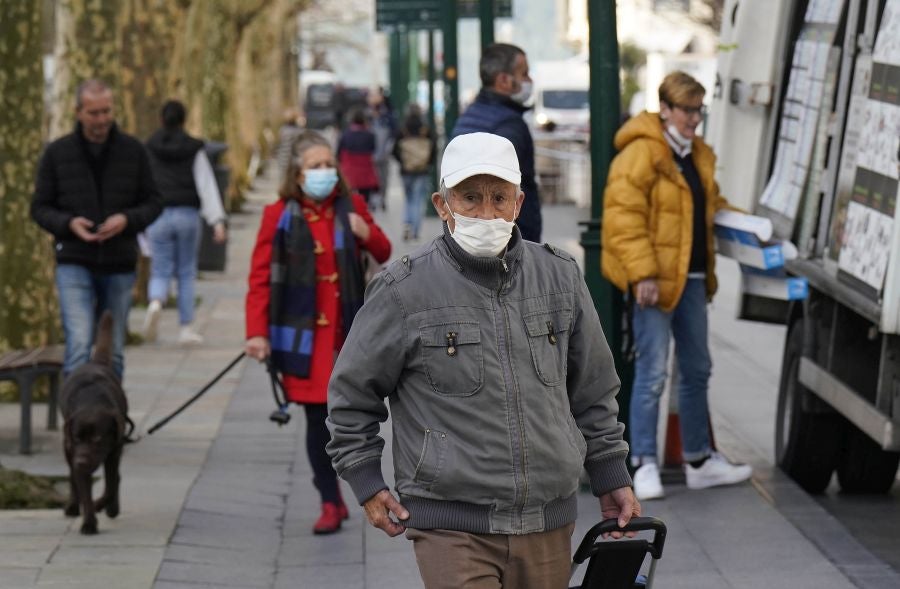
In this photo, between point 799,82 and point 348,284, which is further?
point 799,82

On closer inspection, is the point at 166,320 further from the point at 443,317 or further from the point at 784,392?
the point at 443,317

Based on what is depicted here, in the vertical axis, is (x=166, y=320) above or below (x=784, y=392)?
below

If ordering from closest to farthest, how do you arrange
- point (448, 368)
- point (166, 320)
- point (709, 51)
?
point (448, 368), point (166, 320), point (709, 51)

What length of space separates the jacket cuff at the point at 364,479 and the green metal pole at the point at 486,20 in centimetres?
1124

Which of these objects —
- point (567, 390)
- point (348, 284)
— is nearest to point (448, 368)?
point (567, 390)

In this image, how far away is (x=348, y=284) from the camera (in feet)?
25.0

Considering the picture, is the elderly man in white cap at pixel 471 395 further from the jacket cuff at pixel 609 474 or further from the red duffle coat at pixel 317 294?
the red duffle coat at pixel 317 294

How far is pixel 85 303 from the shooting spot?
9.17 m

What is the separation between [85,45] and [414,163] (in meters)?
10.5

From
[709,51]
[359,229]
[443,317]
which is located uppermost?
[443,317]

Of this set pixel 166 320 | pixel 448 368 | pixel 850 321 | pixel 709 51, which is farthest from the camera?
pixel 709 51

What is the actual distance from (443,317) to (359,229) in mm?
3398

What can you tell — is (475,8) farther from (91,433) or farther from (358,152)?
(91,433)

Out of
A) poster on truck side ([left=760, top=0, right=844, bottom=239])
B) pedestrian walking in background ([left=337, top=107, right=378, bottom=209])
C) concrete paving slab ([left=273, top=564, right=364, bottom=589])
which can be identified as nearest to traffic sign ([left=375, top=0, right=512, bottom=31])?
pedestrian walking in background ([left=337, top=107, right=378, bottom=209])
